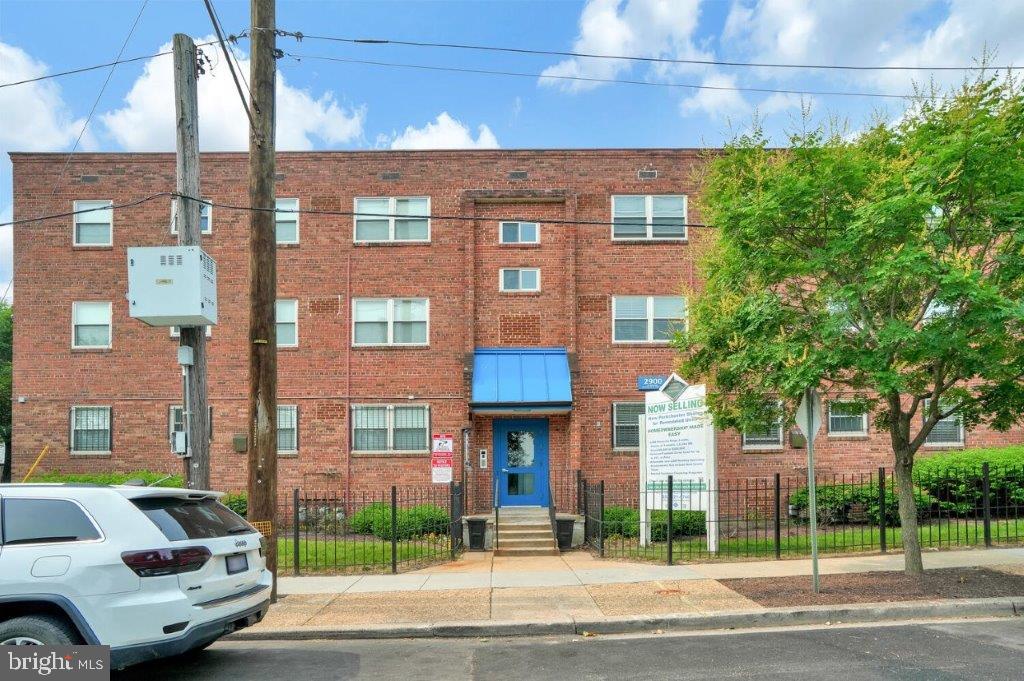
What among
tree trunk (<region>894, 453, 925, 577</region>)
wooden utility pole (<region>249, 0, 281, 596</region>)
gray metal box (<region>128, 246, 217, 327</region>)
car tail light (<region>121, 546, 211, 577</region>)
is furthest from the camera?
tree trunk (<region>894, 453, 925, 577</region>)

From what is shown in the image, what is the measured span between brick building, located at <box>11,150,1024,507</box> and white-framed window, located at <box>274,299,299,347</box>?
42mm

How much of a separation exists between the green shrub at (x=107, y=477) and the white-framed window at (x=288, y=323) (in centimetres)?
396

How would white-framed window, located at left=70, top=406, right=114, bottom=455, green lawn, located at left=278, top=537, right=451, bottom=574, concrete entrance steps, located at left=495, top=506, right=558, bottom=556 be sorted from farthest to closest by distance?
white-framed window, located at left=70, top=406, right=114, bottom=455 < concrete entrance steps, located at left=495, top=506, right=558, bottom=556 < green lawn, located at left=278, top=537, right=451, bottom=574

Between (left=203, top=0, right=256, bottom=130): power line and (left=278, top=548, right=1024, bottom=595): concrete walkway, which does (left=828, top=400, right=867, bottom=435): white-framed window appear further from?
(left=203, top=0, right=256, bottom=130): power line

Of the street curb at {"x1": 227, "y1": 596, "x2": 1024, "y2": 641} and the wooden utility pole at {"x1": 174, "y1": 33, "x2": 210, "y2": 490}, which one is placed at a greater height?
→ the wooden utility pole at {"x1": 174, "y1": 33, "x2": 210, "y2": 490}

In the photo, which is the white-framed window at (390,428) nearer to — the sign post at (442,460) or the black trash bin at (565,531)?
the sign post at (442,460)

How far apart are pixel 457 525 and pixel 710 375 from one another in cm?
584

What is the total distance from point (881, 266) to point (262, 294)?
7.22 meters

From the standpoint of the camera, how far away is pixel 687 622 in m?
8.92

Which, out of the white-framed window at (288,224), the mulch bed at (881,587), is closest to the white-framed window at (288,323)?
the white-framed window at (288,224)

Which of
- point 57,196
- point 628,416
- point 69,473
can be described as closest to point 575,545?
point 628,416

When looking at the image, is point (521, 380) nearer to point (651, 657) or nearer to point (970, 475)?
point (970, 475)

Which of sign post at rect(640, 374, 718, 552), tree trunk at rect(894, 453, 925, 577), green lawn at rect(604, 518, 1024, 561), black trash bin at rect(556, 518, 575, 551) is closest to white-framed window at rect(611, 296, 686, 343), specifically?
sign post at rect(640, 374, 718, 552)

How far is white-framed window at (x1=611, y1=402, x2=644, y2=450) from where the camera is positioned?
63.0 ft
